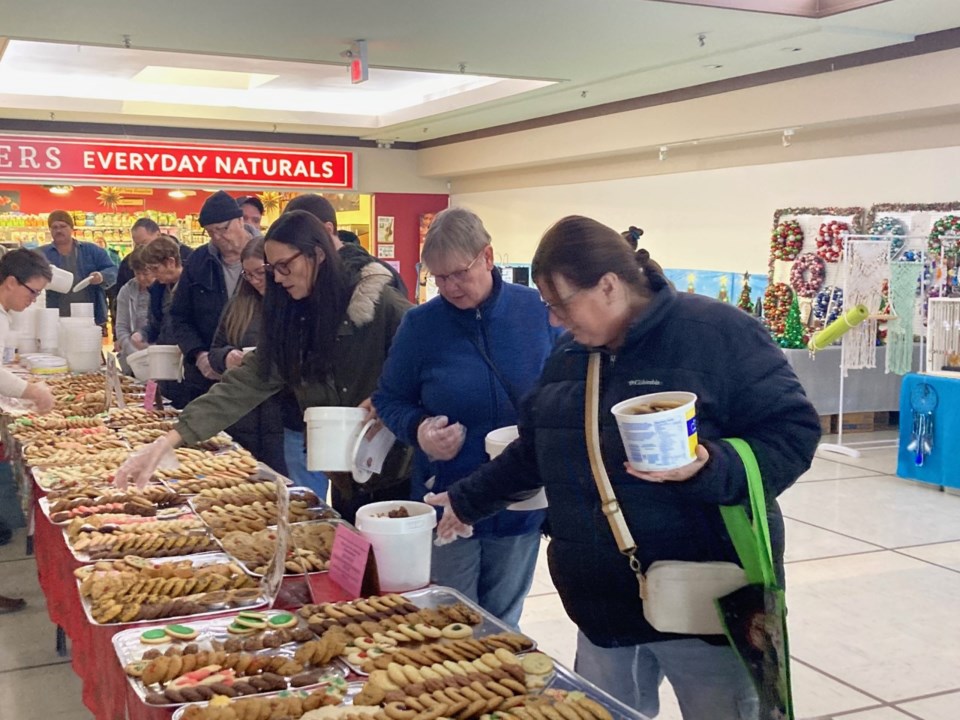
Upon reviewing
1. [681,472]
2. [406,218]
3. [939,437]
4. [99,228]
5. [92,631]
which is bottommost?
[939,437]

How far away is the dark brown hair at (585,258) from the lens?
176 centimetres

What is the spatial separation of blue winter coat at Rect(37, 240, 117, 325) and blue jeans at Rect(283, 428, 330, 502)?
216 inches

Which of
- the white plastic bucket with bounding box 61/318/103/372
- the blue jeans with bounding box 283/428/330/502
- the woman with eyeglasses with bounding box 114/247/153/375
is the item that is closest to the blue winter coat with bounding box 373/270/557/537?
the blue jeans with bounding box 283/428/330/502

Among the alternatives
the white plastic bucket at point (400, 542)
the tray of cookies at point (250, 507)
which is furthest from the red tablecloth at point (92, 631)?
the tray of cookies at point (250, 507)

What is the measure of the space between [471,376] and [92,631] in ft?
3.60

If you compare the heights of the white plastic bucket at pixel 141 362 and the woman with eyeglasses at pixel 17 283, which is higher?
the woman with eyeglasses at pixel 17 283

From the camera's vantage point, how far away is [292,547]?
8.05 feet

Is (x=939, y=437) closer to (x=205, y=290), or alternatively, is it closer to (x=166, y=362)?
(x=205, y=290)

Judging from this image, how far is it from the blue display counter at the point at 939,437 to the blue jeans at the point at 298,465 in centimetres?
460

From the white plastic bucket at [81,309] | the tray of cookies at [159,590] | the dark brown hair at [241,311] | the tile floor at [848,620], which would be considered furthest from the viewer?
the white plastic bucket at [81,309]

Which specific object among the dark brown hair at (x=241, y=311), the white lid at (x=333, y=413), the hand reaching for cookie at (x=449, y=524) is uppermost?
the dark brown hair at (x=241, y=311)

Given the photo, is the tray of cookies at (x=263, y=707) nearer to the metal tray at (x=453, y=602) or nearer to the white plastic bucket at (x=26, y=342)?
the metal tray at (x=453, y=602)

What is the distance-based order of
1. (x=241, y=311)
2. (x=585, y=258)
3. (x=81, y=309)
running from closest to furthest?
(x=585, y=258) → (x=241, y=311) → (x=81, y=309)

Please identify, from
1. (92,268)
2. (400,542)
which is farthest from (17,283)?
(92,268)
